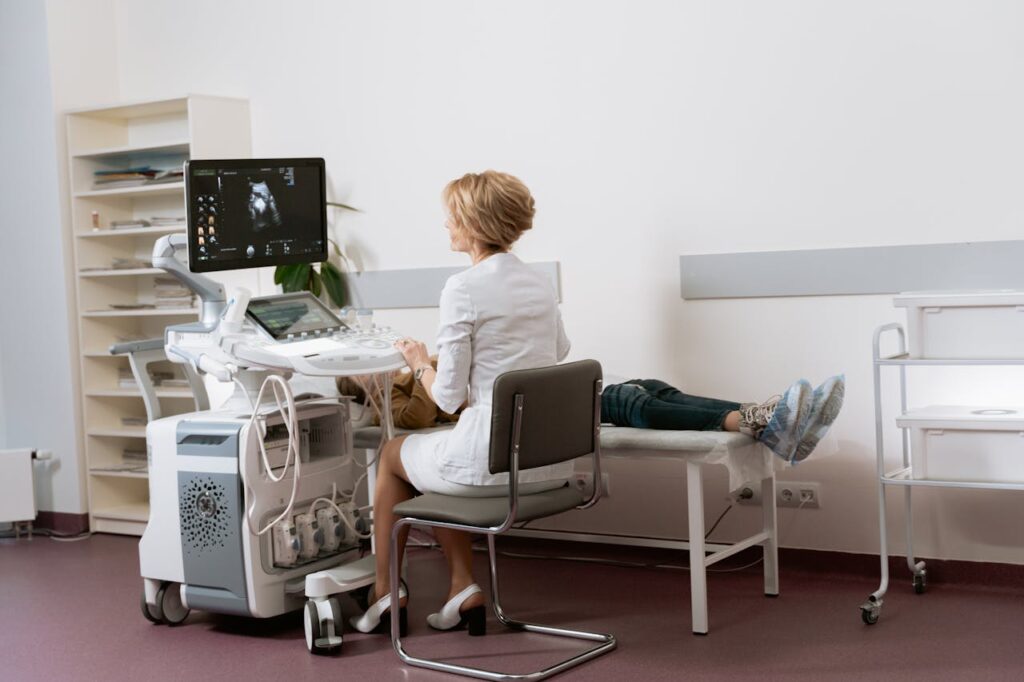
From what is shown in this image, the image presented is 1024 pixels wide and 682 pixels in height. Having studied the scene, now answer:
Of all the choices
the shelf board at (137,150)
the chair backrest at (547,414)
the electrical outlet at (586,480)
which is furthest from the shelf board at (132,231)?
the chair backrest at (547,414)

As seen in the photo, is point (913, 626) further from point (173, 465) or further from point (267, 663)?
point (173, 465)

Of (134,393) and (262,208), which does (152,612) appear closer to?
(262,208)

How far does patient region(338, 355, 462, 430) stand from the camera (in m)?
3.87

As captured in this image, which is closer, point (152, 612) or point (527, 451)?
point (527, 451)

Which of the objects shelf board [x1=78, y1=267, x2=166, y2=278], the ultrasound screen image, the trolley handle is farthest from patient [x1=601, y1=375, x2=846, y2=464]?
shelf board [x1=78, y1=267, x2=166, y2=278]

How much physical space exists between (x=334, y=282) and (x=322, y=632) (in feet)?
5.81

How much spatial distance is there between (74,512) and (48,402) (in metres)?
0.49

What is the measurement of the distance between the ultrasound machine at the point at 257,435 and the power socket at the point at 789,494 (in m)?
1.25

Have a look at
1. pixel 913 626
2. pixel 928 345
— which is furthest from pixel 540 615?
pixel 928 345

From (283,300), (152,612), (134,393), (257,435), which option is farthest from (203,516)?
(134,393)

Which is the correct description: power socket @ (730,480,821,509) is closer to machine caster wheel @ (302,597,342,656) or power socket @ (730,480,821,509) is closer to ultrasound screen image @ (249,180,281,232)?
machine caster wheel @ (302,597,342,656)

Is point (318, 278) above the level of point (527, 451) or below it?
above

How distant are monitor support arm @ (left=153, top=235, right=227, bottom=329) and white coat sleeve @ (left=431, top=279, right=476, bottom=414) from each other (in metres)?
0.78

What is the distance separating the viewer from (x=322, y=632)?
328 centimetres
